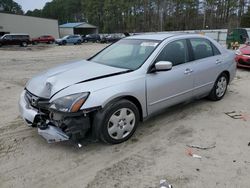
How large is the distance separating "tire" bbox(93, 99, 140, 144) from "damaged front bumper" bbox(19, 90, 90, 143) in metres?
0.17

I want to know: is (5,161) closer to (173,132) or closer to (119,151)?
(119,151)

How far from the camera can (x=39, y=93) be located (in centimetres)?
314

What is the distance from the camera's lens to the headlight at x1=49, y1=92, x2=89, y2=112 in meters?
2.85

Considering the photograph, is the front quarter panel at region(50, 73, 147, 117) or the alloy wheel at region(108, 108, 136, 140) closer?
the front quarter panel at region(50, 73, 147, 117)

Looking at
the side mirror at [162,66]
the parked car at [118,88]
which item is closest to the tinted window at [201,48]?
the parked car at [118,88]

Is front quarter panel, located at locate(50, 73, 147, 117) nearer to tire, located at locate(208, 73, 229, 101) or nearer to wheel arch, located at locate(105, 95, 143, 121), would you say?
wheel arch, located at locate(105, 95, 143, 121)

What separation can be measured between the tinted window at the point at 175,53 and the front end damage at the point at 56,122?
1.54 m

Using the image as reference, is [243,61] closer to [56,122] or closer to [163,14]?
[56,122]

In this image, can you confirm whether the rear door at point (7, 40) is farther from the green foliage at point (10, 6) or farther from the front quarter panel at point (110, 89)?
the green foliage at point (10, 6)

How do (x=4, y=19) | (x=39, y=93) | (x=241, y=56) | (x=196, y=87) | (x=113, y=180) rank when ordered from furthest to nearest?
(x=4, y=19), (x=241, y=56), (x=196, y=87), (x=39, y=93), (x=113, y=180)

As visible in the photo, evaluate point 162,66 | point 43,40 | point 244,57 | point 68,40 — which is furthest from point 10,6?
point 162,66

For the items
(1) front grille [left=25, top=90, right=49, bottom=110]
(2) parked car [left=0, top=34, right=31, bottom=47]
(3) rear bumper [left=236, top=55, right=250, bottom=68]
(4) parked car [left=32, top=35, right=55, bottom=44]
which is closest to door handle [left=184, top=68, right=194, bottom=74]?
(1) front grille [left=25, top=90, right=49, bottom=110]

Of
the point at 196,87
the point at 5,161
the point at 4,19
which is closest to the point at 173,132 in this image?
the point at 196,87

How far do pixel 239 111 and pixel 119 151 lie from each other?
2767 millimetres
